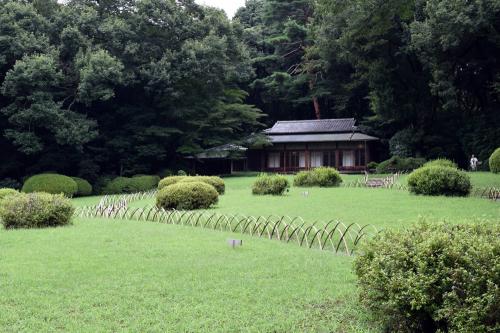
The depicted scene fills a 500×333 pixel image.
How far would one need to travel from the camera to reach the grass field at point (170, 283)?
569cm

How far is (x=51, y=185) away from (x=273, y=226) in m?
20.9

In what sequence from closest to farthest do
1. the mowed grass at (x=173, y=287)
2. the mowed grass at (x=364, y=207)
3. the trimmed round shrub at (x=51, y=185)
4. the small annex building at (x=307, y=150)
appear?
the mowed grass at (x=173, y=287) → the mowed grass at (x=364, y=207) → the trimmed round shrub at (x=51, y=185) → the small annex building at (x=307, y=150)

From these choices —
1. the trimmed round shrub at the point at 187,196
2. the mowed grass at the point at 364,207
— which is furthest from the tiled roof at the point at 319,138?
the trimmed round shrub at the point at 187,196

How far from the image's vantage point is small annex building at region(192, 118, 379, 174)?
134ft

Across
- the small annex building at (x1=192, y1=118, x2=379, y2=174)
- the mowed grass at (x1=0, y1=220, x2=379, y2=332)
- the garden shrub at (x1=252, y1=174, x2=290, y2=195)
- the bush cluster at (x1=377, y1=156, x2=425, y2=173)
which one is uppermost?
the small annex building at (x1=192, y1=118, x2=379, y2=174)

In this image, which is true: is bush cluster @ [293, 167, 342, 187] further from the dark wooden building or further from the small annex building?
the dark wooden building

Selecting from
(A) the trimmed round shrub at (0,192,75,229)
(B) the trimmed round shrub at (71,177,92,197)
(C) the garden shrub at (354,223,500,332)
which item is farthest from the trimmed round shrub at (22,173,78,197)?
(C) the garden shrub at (354,223,500,332)

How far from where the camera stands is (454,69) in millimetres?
29703

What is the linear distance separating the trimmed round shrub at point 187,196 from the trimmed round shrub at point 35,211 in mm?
3677

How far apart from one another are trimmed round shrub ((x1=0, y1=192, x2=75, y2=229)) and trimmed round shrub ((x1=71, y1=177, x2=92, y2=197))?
18271mm

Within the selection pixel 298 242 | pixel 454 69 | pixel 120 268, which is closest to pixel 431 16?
pixel 454 69

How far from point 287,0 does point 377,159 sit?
20.2 metres

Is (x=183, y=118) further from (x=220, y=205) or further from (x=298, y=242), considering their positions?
(x=298, y=242)

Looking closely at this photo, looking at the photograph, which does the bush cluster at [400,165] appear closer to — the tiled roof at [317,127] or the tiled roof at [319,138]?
the tiled roof at [319,138]
